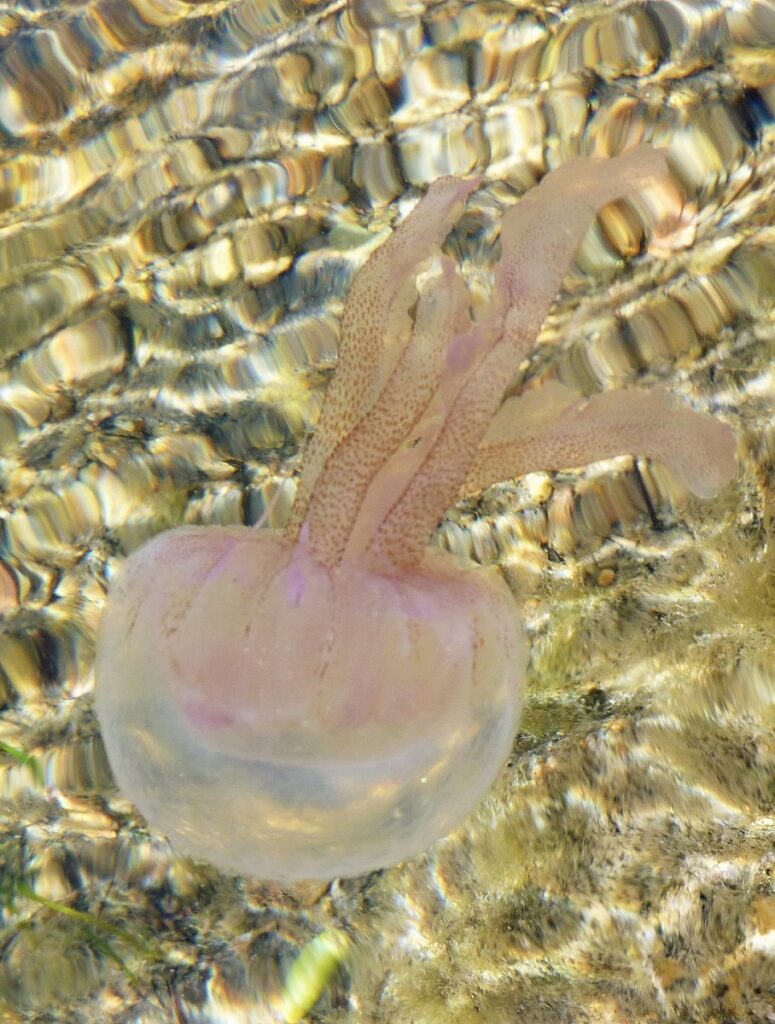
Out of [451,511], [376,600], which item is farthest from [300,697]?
[451,511]

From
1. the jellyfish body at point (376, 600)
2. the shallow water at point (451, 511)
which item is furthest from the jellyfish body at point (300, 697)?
the shallow water at point (451, 511)

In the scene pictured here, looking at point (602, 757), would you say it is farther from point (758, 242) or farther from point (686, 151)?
point (686, 151)

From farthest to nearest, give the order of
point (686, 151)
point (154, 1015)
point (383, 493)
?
point (154, 1015) → point (686, 151) → point (383, 493)

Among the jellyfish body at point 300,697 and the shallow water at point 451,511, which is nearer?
the jellyfish body at point 300,697

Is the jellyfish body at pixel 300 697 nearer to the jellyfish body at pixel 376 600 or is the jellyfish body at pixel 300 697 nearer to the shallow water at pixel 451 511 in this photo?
the jellyfish body at pixel 376 600

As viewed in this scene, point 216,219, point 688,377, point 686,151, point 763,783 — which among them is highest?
point 216,219

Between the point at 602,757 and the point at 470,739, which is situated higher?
the point at 470,739

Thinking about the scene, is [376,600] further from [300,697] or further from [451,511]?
[451,511]

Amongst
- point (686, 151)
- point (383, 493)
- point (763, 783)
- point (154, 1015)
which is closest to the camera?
point (383, 493)

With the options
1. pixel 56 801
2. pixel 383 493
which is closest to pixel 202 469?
pixel 383 493
